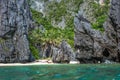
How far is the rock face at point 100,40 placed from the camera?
Result: 9444 cm

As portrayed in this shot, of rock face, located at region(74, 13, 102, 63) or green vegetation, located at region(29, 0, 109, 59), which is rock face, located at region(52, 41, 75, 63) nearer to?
rock face, located at region(74, 13, 102, 63)

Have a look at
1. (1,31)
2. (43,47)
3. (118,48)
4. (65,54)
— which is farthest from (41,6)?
(118,48)

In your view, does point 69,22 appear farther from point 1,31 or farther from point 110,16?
point 110,16

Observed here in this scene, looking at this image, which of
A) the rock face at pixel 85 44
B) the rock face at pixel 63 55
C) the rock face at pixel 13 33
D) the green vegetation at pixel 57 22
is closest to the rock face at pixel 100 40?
the rock face at pixel 85 44

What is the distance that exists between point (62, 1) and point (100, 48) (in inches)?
3963

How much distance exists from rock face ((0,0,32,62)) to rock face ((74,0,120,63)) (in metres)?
28.8

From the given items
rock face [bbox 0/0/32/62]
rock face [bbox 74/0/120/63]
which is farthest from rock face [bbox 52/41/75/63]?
rock face [bbox 0/0/32/62]

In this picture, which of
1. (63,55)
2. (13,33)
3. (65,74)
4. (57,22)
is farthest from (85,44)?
(57,22)

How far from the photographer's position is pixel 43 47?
142 metres

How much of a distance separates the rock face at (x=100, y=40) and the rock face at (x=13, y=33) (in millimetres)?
28813

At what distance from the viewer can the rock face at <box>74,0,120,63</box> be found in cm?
9444

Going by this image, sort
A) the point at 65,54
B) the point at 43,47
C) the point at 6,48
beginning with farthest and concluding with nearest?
the point at 43,47 → the point at 6,48 → the point at 65,54

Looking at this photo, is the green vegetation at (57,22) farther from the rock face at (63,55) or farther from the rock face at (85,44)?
the rock face at (85,44)

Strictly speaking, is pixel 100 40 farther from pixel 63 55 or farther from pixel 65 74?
pixel 65 74
